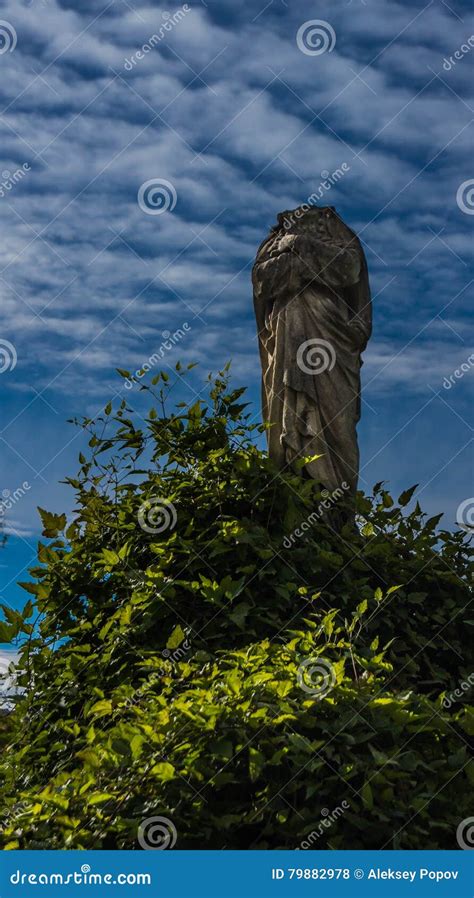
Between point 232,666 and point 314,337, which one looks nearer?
point 232,666

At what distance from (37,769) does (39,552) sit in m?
1.17

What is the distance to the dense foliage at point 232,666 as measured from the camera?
3254 mm

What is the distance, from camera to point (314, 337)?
235 inches

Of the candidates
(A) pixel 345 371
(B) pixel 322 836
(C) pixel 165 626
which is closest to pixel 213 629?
(C) pixel 165 626

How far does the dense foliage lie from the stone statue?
487 millimetres

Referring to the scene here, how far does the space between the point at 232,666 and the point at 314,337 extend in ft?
8.38

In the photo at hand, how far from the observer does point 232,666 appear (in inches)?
163

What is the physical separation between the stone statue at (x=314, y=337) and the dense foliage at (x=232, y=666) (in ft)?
1.60

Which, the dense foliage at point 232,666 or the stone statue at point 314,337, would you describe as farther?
the stone statue at point 314,337

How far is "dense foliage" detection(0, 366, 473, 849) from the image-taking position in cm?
325

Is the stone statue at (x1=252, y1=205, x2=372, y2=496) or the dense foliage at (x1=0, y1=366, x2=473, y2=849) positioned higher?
the stone statue at (x1=252, y1=205, x2=372, y2=496)

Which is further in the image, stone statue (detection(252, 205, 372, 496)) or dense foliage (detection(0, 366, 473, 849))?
stone statue (detection(252, 205, 372, 496))

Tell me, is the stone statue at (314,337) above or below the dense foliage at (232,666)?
above

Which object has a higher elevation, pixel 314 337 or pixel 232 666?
pixel 314 337
